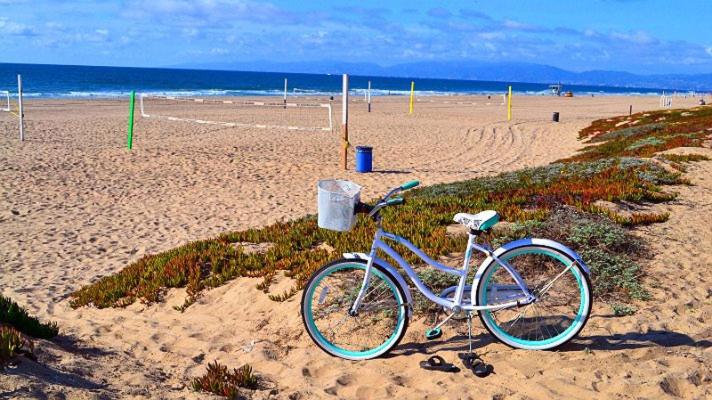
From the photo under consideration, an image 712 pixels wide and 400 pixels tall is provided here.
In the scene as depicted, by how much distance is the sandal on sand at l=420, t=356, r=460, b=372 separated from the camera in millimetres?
4582

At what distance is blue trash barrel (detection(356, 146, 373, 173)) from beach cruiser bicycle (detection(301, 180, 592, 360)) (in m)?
11.4

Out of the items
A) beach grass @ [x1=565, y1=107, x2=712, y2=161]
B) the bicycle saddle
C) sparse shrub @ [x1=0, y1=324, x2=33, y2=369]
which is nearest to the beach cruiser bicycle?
the bicycle saddle

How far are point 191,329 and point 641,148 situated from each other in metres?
13.0

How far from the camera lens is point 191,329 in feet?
19.3

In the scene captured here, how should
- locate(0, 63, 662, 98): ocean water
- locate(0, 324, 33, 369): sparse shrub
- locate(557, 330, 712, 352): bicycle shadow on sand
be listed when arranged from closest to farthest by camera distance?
locate(0, 324, 33, 369): sparse shrub < locate(557, 330, 712, 352): bicycle shadow on sand < locate(0, 63, 662, 98): ocean water

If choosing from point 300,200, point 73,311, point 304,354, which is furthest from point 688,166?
point 73,311

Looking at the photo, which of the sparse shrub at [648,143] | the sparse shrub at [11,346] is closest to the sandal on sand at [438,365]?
the sparse shrub at [11,346]

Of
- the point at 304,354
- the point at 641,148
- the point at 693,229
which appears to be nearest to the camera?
the point at 304,354

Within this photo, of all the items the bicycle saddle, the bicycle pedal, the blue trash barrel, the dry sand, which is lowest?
the dry sand

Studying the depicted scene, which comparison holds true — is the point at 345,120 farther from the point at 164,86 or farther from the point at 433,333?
the point at 164,86

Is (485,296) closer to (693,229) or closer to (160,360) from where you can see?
(160,360)

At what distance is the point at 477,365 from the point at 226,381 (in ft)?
5.40

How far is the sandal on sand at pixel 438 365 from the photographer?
15.0 ft

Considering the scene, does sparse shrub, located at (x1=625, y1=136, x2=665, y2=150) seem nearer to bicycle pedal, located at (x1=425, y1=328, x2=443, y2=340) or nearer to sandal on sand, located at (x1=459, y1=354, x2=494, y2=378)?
bicycle pedal, located at (x1=425, y1=328, x2=443, y2=340)
